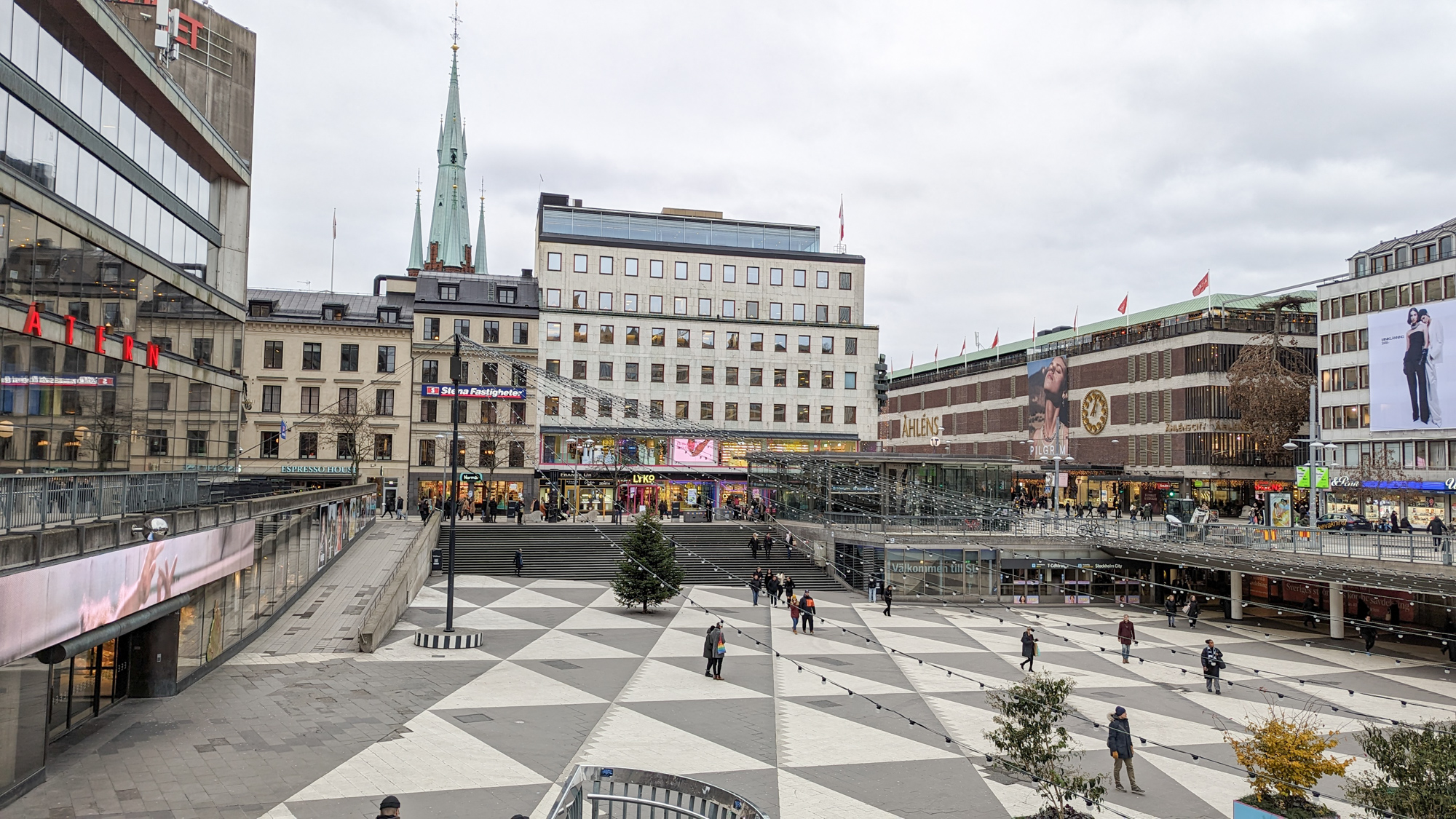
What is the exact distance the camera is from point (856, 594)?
43188 millimetres

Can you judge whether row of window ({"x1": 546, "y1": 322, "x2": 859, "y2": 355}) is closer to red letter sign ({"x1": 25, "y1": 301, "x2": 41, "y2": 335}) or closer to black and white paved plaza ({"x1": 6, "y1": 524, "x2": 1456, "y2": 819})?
black and white paved plaza ({"x1": 6, "y1": 524, "x2": 1456, "y2": 819})

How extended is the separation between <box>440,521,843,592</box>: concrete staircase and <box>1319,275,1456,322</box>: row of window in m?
43.5

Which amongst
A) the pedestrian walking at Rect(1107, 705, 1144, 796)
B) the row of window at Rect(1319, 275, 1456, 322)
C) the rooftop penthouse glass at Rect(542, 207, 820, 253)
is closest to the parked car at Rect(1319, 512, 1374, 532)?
the row of window at Rect(1319, 275, 1456, 322)

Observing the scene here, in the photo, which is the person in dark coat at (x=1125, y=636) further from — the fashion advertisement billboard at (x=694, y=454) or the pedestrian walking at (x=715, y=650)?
the fashion advertisement billboard at (x=694, y=454)

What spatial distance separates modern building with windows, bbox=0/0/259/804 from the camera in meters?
17.3

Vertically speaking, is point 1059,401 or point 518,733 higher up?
point 1059,401

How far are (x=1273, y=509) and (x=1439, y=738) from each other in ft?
110

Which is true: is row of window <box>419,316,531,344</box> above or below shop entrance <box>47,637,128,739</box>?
above

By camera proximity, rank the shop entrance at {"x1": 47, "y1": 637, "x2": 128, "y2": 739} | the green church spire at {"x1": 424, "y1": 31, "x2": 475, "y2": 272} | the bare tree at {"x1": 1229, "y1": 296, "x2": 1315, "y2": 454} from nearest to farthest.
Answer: the shop entrance at {"x1": 47, "y1": 637, "x2": 128, "y2": 739} → the bare tree at {"x1": 1229, "y1": 296, "x2": 1315, "y2": 454} → the green church spire at {"x1": 424, "y1": 31, "x2": 475, "y2": 272}

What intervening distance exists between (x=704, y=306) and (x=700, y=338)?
2449 mm

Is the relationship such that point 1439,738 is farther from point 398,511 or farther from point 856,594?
point 398,511

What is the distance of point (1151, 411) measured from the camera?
7269 centimetres

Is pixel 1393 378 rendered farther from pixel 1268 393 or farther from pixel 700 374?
pixel 700 374

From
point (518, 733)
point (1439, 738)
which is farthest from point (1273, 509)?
point (518, 733)
